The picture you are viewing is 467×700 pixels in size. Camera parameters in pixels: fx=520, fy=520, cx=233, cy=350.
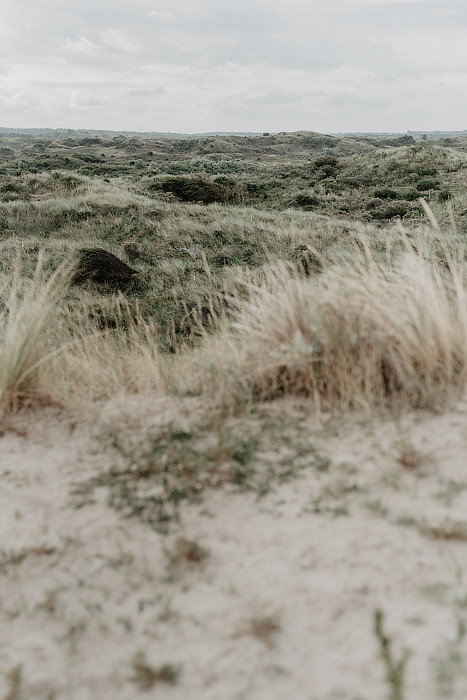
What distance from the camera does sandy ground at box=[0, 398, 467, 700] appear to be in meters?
1.57

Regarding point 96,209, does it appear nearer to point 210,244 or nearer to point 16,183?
point 210,244

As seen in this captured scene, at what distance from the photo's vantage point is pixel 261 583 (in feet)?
6.22

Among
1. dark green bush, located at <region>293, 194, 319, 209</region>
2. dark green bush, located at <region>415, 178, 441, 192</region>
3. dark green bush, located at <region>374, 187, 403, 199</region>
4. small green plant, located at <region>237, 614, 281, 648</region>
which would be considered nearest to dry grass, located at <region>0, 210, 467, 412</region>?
small green plant, located at <region>237, 614, 281, 648</region>

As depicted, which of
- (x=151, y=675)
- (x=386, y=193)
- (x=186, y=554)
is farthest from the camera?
(x=386, y=193)

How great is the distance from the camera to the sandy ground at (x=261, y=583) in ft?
5.16

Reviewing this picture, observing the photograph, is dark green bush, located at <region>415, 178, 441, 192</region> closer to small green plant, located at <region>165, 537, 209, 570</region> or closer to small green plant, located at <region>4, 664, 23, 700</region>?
small green plant, located at <region>165, 537, 209, 570</region>

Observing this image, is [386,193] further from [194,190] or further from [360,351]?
[360,351]

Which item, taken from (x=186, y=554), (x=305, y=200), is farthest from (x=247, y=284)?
(x=305, y=200)

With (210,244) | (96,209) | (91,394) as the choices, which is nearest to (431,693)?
(91,394)

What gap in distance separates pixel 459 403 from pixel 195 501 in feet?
5.05

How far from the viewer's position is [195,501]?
93.3 inches

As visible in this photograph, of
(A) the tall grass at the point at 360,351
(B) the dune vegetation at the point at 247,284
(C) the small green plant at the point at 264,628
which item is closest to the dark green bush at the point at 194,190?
(B) the dune vegetation at the point at 247,284

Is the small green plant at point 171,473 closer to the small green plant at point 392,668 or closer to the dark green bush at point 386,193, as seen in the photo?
the small green plant at point 392,668

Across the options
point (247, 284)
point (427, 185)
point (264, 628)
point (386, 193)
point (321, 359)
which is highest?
point (427, 185)
